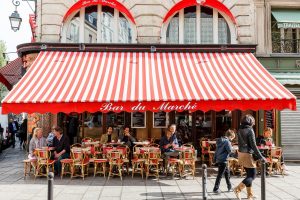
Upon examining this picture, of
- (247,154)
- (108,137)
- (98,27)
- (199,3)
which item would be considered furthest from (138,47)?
(247,154)

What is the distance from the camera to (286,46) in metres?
14.9

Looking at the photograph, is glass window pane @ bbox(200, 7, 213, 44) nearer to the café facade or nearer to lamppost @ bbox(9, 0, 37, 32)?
the café facade

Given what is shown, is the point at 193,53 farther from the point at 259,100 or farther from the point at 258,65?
the point at 259,100

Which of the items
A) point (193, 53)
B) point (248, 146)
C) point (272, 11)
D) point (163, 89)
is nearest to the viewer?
point (248, 146)

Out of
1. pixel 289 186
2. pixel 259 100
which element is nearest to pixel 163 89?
pixel 259 100

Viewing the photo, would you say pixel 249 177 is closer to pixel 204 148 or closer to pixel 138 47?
pixel 204 148

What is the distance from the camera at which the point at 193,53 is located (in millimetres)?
13703

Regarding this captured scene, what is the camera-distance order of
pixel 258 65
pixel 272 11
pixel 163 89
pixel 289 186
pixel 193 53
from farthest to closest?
pixel 272 11 → pixel 193 53 → pixel 258 65 → pixel 163 89 → pixel 289 186

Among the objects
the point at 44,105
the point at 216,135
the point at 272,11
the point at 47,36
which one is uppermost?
the point at 272,11

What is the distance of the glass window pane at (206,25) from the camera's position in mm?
14672

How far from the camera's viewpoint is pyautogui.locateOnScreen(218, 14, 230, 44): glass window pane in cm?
1468

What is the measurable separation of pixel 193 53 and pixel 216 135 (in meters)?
3.46

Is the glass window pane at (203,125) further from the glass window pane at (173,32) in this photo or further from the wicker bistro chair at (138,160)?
the wicker bistro chair at (138,160)

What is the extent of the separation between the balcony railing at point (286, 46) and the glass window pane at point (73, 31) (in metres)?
7.70
